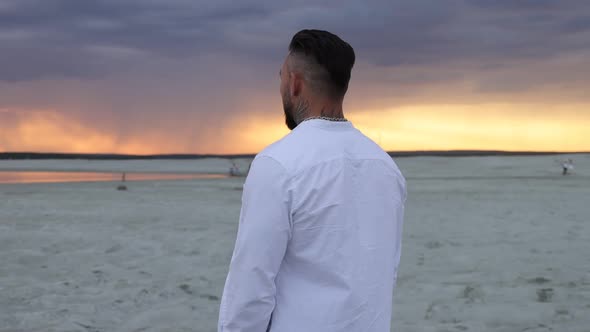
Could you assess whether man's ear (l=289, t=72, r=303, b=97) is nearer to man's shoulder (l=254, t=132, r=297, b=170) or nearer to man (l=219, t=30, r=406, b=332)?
man (l=219, t=30, r=406, b=332)

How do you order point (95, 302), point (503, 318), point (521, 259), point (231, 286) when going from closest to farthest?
point (231, 286)
point (503, 318)
point (95, 302)
point (521, 259)

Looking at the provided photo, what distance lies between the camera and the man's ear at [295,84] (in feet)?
6.62

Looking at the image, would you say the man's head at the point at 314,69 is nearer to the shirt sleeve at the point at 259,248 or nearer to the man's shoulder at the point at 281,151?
the man's shoulder at the point at 281,151

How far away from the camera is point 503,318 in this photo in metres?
5.50

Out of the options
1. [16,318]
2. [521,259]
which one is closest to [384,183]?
[16,318]

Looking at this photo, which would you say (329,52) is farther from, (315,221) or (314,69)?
(315,221)

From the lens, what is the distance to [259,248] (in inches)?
72.1

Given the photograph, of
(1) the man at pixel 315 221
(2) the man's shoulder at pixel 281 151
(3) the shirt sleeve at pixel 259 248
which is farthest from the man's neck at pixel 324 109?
(3) the shirt sleeve at pixel 259 248

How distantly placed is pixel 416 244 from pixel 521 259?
1.68 metres

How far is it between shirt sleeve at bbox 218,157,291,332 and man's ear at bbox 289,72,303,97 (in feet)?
1.01

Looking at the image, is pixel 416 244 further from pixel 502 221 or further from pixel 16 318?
pixel 16 318

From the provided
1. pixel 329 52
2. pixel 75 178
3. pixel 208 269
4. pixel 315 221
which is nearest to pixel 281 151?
pixel 315 221

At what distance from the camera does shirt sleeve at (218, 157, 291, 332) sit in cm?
181

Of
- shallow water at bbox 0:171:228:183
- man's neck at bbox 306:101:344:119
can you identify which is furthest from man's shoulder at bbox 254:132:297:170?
shallow water at bbox 0:171:228:183
